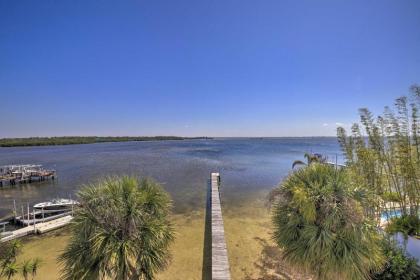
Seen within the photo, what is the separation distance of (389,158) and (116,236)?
9515 mm

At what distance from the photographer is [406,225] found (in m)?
6.70

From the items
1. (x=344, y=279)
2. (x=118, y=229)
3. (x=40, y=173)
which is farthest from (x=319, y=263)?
(x=40, y=173)

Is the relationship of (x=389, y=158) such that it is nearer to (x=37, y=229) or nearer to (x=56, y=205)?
(x=37, y=229)

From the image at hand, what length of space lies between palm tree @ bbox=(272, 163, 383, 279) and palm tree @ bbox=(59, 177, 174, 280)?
9.95 feet

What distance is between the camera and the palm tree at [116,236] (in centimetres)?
409

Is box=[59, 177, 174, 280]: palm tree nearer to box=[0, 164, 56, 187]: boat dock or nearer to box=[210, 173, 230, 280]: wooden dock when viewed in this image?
box=[210, 173, 230, 280]: wooden dock

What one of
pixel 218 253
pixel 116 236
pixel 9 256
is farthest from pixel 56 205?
pixel 116 236

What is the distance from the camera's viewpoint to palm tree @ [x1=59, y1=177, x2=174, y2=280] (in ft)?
13.4

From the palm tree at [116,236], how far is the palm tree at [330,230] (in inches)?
119

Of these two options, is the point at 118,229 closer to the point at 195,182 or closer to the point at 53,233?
the point at 53,233

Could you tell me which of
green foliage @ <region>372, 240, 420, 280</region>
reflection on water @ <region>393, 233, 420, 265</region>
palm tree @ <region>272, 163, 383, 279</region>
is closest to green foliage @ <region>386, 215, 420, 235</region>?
reflection on water @ <region>393, 233, 420, 265</region>

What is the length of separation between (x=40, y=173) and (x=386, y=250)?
34421 millimetres

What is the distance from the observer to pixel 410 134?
7.25m

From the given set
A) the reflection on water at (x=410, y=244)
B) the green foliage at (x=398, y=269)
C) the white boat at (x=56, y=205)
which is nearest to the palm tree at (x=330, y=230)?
the green foliage at (x=398, y=269)
